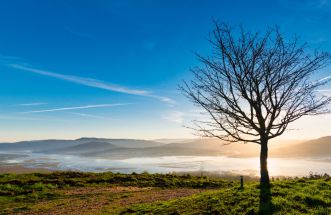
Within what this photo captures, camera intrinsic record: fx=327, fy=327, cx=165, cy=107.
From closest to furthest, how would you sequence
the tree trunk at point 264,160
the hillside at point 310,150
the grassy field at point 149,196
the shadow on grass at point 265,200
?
the shadow on grass at point 265,200 → the grassy field at point 149,196 → the tree trunk at point 264,160 → the hillside at point 310,150

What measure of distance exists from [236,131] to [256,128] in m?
1.15

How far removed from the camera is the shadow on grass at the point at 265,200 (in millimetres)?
13468

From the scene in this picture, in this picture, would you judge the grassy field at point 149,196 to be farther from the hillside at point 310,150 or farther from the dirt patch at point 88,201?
the hillside at point 310,150

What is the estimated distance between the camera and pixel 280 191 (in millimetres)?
16312

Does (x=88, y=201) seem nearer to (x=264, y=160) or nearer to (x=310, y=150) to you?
(x=264, y=160)

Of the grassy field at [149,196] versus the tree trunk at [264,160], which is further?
the tree trunk at [264,160]

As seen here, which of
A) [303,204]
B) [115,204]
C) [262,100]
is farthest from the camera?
[115,204]

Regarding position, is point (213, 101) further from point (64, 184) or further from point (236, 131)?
point (64, 184)

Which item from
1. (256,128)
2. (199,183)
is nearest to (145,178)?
(199,183)

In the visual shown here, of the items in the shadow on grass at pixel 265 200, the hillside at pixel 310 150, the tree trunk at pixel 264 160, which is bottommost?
the shadow on grass at pixel 265 200

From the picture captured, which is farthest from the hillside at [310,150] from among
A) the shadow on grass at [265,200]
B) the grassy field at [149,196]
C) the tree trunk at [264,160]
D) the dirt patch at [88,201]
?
the shadow on grass at [265,200]

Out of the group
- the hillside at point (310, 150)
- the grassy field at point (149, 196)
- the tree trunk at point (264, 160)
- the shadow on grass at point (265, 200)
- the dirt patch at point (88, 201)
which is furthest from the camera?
the hillside at point (310, 150)

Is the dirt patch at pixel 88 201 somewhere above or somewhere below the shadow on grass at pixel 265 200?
below

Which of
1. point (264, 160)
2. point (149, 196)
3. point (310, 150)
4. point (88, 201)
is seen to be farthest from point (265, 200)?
point (310, 150)
